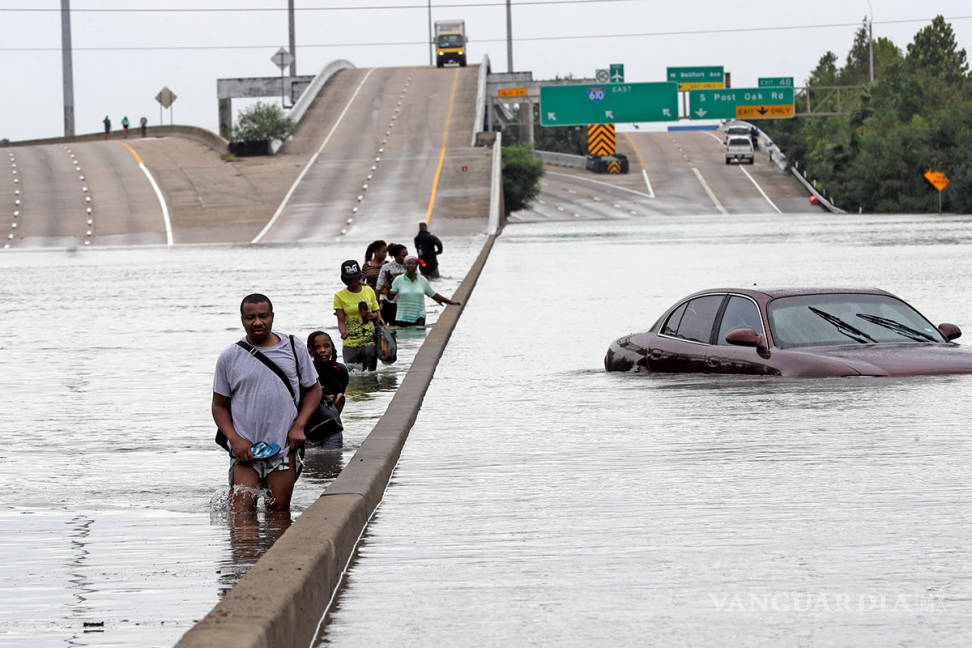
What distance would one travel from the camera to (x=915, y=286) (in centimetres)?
3253

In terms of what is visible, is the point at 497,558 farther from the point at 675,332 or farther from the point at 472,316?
the point at 472,316

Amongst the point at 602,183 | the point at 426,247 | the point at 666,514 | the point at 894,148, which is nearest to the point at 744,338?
the point at 666,514

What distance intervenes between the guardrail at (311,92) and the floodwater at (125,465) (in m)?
65.7

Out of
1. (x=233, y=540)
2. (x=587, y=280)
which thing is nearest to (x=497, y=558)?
(x=233, y=540)

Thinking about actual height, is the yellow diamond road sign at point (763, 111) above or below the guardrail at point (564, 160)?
above

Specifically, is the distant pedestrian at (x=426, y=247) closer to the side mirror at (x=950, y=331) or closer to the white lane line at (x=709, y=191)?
the side mirror at (x=950, y=331)

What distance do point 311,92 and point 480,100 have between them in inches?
503

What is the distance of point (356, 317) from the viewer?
18.8 metres

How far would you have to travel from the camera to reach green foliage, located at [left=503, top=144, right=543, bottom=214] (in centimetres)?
9819

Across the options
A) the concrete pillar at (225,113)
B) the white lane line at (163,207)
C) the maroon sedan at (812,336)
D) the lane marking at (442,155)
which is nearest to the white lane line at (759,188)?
the lane marking at (442,155)

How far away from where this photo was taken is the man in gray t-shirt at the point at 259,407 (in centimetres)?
1034

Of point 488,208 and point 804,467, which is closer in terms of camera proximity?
point 804,467

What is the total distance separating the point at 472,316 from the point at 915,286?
30.0 feet

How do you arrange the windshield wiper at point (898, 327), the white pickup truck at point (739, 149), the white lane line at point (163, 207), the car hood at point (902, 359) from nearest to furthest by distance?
the car hood at point (902, 359) < the windshield wiper at point (898, 327) < the white lane line at point (163, 207) < the white pickup truck at point (739, 149)
